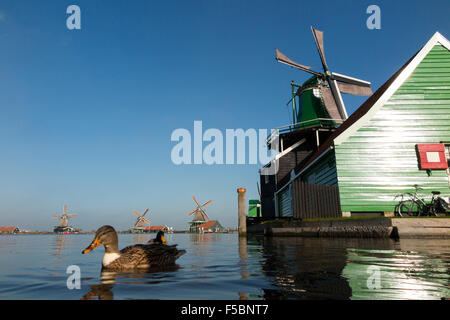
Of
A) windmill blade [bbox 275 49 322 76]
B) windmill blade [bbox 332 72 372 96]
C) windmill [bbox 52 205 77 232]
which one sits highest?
windmill blade [bbox 275 49 322 76]

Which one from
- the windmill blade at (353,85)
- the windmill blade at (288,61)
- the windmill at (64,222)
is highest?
the windmill blade at (288,61)

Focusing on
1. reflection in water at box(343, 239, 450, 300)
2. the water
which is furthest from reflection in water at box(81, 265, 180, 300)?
reflection in water at box(343, 239, 450, 300)

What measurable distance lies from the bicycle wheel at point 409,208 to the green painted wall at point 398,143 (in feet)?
1.38

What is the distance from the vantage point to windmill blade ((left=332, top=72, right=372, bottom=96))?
30.3 meters

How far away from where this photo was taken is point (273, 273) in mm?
3891

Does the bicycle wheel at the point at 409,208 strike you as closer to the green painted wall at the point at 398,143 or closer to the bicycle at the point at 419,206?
the bicycle at the point at 419,206

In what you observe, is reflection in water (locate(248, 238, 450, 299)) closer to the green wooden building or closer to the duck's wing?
the duck's wing

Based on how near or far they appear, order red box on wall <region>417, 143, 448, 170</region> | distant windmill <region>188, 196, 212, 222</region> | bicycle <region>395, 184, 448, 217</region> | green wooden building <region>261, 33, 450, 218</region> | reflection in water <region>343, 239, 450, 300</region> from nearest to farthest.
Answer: reflection in water <region>343, 239, 450, 300</region> < bicycle <region>395, 184, 448, 217</region> < red box on wall <region>417, 143, 448, 170</region> < green wooden building <region>261, 33, 450, 218</region> < distant windmill <region>188, 196, 212, 222</region>

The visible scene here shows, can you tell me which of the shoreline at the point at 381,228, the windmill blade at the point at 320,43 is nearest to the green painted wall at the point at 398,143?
the shoreline at the point at 381,228

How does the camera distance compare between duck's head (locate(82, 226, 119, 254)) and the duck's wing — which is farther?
duck's head (locate(82, 226, 119, 254))

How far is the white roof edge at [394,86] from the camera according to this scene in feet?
42.0

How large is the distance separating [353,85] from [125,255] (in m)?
32.2

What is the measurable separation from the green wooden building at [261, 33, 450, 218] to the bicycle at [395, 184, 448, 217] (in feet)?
1.22
